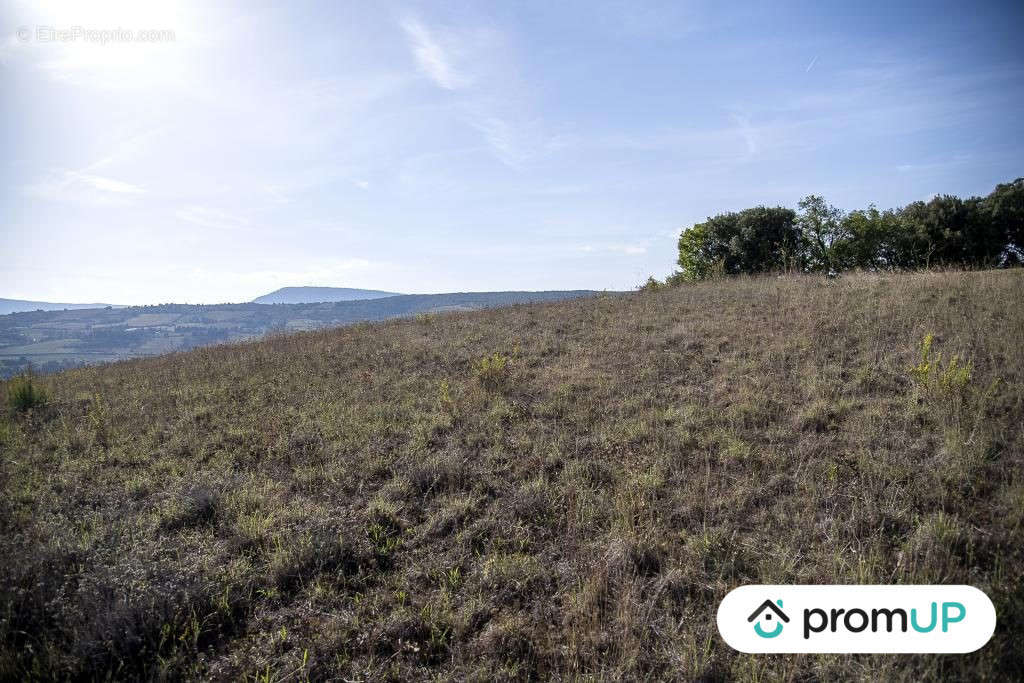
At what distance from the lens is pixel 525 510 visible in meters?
4.32

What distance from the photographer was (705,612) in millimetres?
2967

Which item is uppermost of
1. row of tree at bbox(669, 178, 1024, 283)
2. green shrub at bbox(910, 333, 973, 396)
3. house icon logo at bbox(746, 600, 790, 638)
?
row of tree at bbox(669, 178, 1024, 283)

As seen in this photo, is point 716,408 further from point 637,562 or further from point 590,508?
point 637,562

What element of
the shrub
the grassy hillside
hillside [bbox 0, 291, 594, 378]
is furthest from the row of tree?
hillside [bbox 0, 291, 594, 378]

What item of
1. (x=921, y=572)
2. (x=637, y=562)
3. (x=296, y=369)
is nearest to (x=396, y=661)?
(x=637, y=562)

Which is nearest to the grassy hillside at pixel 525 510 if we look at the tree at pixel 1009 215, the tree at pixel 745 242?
the tree at pixel 745 242

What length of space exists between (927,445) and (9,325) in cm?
12882

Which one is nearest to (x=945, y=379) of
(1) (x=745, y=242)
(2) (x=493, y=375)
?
(2) (x=493, y=375)

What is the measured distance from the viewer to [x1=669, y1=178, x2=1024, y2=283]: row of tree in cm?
1947

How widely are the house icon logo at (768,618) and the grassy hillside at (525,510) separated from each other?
0.17 meters

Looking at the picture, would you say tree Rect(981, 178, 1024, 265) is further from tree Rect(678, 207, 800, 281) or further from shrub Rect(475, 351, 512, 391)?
shrub Rect(475, 351, 512, 391)

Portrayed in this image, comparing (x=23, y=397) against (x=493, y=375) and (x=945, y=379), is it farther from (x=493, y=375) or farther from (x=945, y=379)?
(x=945, y=379)

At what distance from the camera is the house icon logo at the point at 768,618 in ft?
9.31

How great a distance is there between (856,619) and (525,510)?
2538 mm
